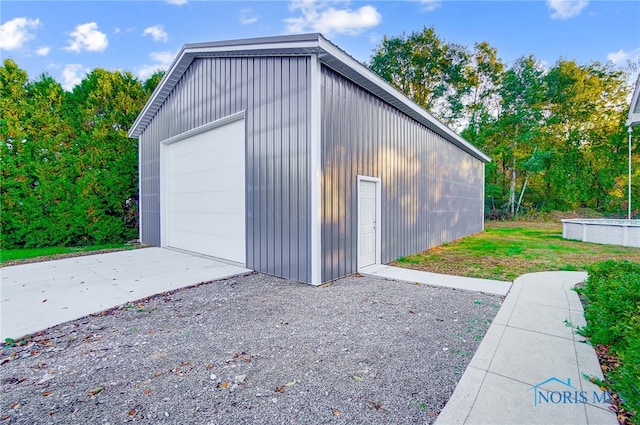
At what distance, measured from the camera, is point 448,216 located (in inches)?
378

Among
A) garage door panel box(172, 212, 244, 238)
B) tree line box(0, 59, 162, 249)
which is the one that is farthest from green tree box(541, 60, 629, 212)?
tree line box(0, 59, 162, 249)

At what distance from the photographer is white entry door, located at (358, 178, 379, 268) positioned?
5.47m

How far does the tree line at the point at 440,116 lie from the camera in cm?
767

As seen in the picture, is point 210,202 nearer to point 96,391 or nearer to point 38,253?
point 38,253

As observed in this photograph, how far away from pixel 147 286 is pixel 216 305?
1.60 meters

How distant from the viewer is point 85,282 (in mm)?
4625

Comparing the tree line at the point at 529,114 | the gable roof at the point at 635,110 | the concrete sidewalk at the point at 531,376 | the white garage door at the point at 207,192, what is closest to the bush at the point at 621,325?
the concrete sidewalk at the point at 531,376

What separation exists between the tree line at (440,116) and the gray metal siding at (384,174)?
7.97m

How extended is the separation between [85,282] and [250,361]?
4036mm

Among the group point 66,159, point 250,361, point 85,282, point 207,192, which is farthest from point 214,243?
point 66,159

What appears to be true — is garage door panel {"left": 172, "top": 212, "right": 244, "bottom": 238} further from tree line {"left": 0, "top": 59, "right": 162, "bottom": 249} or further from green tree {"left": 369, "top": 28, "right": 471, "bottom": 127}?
green tree {"left": 369, "top": 28, "right": 471, "bottom": 127}

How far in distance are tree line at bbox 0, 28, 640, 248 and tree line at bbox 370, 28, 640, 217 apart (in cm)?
7

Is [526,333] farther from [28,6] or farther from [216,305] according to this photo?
[28,6]

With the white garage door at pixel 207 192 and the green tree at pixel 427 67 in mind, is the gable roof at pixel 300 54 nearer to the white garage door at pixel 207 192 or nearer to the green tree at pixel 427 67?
the white garage door at pixel 207 192
